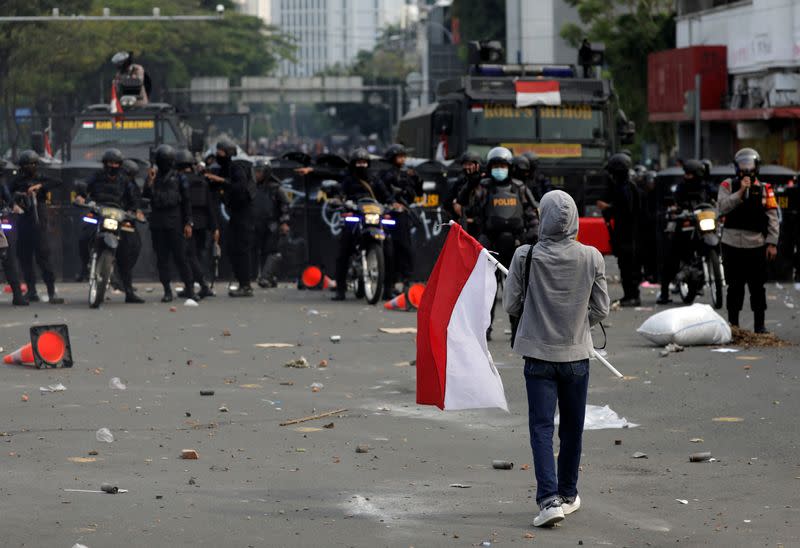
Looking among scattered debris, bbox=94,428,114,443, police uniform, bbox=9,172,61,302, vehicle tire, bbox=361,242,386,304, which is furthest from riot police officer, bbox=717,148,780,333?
police uniform, bbox=9,172,61,302

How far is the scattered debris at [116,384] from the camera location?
12.4m

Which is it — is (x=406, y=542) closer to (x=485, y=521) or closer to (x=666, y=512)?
(x=485, y=521)

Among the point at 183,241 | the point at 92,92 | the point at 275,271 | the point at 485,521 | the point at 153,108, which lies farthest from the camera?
the point at 92,92

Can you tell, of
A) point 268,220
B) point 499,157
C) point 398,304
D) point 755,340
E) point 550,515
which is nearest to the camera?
point 550,515

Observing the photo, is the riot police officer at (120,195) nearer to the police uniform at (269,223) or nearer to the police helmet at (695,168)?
the police uniform at (269,223)

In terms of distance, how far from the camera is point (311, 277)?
22.4 metres

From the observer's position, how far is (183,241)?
20219 millimetres

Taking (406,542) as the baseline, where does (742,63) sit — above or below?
above

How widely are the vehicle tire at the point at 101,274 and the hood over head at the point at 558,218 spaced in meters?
12.1

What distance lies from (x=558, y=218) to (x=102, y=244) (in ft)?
39.9

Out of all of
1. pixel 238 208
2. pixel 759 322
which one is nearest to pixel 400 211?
pixel 238 208

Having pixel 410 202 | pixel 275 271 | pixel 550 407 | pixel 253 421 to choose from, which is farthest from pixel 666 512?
pixel 275 271

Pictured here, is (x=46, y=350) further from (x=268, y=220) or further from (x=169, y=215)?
(x=268, y=220)

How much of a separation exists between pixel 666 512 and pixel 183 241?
13082 mm
